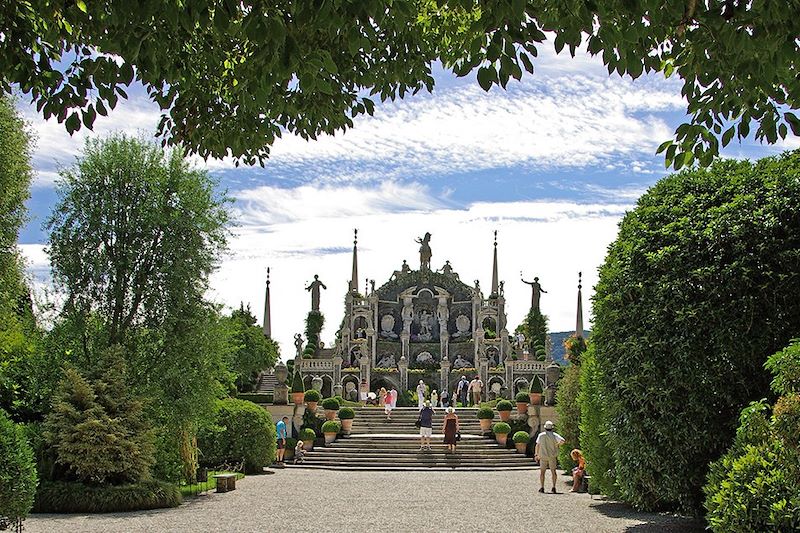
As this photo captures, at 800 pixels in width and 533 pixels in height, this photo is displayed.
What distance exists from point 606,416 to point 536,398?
60.2 feet

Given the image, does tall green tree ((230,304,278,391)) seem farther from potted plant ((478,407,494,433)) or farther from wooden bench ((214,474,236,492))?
wooden bench ((214,474,236,492))

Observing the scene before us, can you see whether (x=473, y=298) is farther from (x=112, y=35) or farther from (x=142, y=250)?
(x=112, y=35)

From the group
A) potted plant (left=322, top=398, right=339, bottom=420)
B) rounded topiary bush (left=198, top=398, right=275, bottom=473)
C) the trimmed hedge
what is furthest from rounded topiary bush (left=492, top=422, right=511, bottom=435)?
the trimmed hedge

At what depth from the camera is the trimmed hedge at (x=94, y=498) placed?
14.1 m

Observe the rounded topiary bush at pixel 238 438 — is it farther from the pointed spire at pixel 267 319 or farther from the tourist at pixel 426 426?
the pointed spire at pixel 267 319

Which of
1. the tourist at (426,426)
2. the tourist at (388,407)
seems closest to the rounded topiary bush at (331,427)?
the tourist at (426,426)

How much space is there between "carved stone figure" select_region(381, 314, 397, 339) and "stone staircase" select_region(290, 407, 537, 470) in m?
28.4

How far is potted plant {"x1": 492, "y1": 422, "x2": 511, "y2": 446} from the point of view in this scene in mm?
28438

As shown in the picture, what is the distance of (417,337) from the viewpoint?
60.1m

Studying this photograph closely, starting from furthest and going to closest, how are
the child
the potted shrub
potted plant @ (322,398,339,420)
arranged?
potted plant @ (322,398,339,420), the potted shrub, the child

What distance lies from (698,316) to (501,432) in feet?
63.1

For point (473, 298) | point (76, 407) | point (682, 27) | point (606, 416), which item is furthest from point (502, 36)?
point (473, 298)

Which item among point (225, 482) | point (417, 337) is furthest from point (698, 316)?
point (417, 337)

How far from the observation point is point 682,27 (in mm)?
5816
